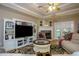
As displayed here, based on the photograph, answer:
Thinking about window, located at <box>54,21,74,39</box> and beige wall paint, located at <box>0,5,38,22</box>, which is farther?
window, located at <box>54,21,74,39</box>

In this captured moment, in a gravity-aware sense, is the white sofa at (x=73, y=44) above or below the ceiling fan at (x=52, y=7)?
below

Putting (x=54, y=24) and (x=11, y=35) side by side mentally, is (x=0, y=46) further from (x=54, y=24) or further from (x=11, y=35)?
(x=54, y=24)

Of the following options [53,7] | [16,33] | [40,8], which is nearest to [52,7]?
[53,7]

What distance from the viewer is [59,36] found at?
2186 millimetres

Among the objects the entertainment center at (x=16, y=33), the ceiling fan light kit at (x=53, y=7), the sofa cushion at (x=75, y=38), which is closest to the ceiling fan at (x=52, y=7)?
the ceiling fan light kit at (x=53, y=7)

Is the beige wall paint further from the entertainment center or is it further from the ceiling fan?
the ceiling fan

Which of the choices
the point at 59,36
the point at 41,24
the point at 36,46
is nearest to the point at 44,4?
the point at 41,24

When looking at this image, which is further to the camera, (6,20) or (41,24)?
(41,24)

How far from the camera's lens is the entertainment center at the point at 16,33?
2055mm

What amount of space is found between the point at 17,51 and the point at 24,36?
33cm

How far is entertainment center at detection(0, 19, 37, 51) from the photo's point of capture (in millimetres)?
2055

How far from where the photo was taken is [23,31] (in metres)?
2.20

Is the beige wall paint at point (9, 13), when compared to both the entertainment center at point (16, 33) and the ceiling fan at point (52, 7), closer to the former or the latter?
the entertainment center at point (16, 33)

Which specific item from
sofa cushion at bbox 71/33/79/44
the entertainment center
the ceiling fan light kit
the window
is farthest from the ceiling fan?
sofa cushion at bbox 71/33/79/44
